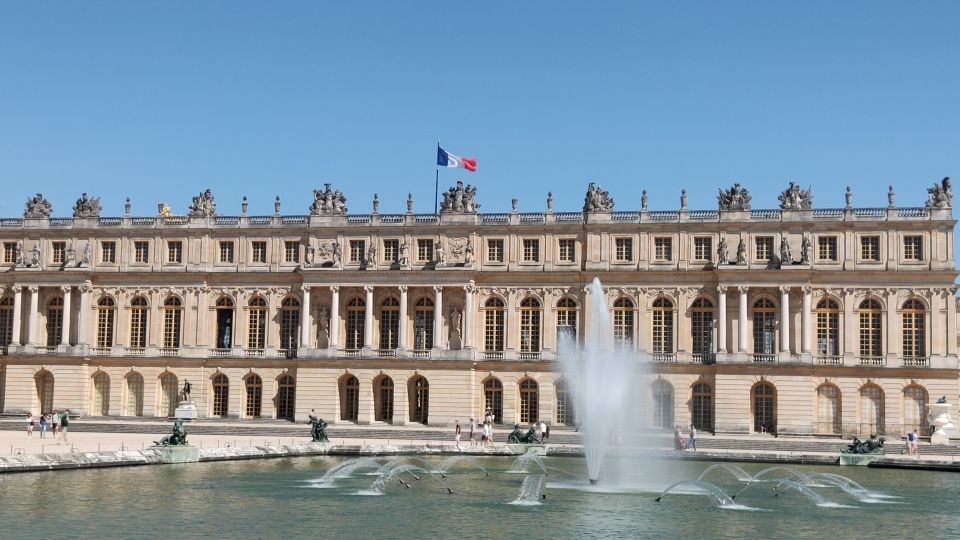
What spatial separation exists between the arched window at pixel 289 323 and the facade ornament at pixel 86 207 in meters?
13.3

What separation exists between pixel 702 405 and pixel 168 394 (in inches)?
1229

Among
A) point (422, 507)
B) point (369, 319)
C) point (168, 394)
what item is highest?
point (369, 319)

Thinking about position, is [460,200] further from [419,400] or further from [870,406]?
[870,406]

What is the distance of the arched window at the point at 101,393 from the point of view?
223 feet

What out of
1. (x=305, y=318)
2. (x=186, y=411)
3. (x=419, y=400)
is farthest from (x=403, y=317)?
(x=186, y=411)

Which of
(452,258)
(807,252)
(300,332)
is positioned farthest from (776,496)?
(300,332)

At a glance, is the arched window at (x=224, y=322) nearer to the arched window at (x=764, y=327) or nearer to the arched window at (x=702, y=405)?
the arched window at (x=702, y=405)

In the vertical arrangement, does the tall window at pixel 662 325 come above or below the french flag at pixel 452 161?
below

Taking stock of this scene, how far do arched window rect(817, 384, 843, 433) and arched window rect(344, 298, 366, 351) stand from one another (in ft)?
83.7

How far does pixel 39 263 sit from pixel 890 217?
48907mm

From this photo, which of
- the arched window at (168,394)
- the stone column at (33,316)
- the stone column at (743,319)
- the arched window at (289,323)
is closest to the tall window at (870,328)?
the stone column at (743,319)

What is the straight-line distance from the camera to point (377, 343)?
65125 mm

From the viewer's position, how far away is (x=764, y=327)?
200ft

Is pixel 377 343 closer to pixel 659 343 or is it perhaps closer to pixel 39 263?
pixel 659 343
